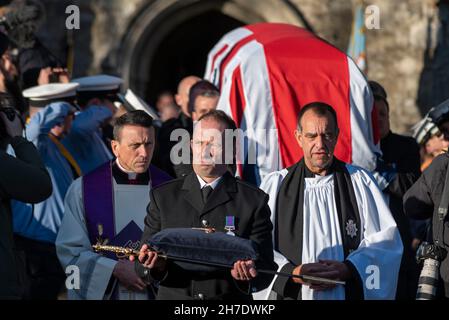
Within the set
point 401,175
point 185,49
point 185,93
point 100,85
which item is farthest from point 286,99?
point 185,49

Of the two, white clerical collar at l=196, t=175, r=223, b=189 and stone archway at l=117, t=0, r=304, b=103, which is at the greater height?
stone archway at l=117, t=0, r=304, b=103

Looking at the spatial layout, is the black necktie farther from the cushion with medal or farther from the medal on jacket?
the cushion with medal

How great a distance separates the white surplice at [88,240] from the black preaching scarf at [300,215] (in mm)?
848

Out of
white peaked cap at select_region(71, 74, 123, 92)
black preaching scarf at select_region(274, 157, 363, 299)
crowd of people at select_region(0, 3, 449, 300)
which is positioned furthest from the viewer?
white peaked cap at select_region(71, 74, 123, 92)

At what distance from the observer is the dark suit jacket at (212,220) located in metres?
5.50

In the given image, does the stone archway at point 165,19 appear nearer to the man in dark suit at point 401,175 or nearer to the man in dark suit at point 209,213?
the man in dark suit at point 401,175

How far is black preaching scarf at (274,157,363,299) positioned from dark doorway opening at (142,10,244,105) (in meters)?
8.08

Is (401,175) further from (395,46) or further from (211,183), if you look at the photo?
(395,46)

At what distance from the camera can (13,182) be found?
542cm

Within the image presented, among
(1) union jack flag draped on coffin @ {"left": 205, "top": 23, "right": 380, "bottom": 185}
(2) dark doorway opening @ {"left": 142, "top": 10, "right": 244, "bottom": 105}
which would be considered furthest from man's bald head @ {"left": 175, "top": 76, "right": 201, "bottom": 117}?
(2) dark doorway opening @ {"left": 142, "top": 10, "right": 244, "bottom": 105}

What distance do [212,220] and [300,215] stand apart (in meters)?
0.59

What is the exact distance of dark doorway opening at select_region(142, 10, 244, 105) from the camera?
14.7 metres

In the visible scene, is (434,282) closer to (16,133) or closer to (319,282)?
(319,282)
